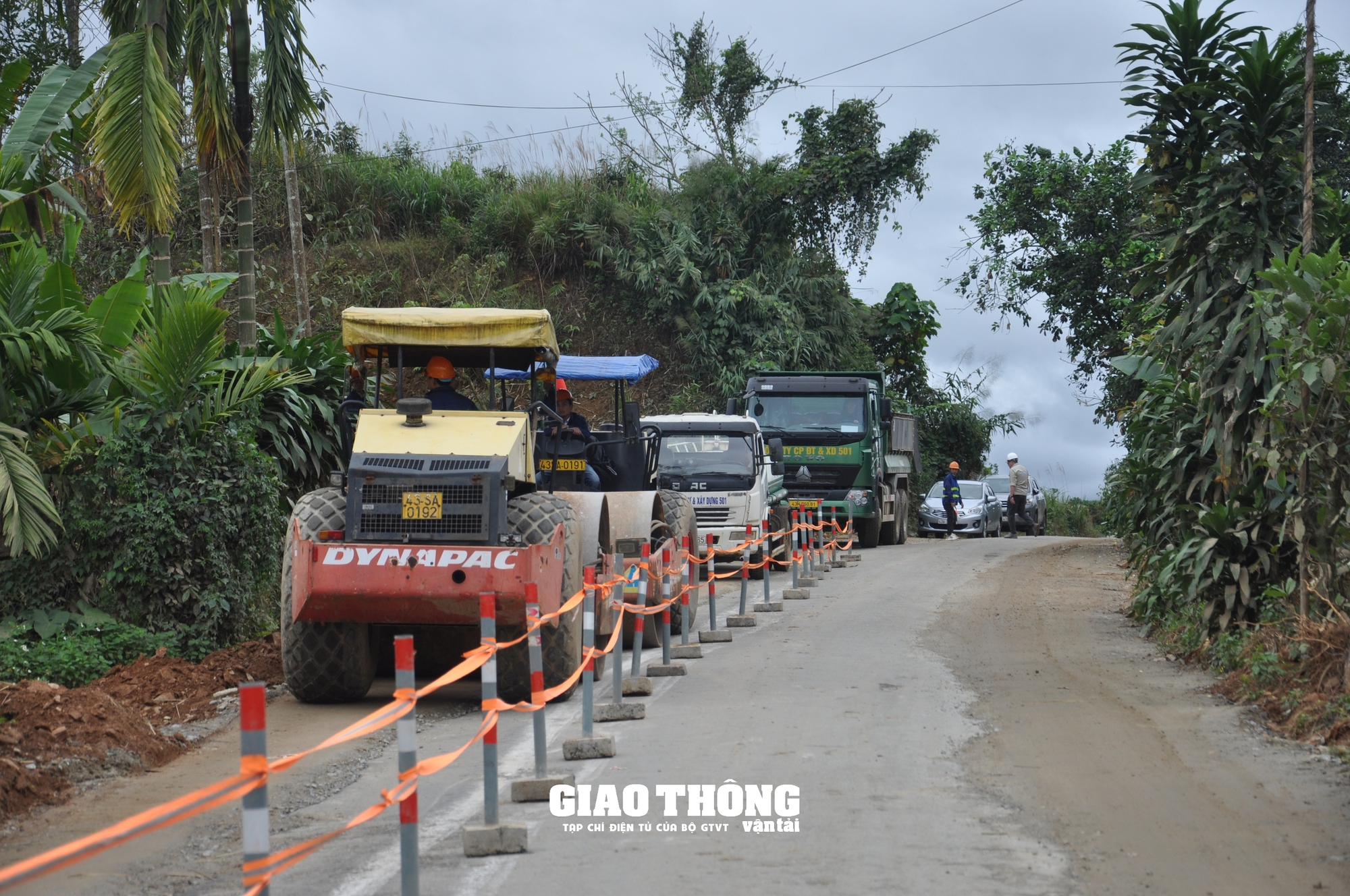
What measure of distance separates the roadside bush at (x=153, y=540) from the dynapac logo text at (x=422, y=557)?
268 centimetres

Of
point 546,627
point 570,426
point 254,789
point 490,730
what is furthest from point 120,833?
point 570,426

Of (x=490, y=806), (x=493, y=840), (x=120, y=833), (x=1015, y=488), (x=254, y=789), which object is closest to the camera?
(x=120, y=833)

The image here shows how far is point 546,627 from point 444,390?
224cm

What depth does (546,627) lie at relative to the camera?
9.50m

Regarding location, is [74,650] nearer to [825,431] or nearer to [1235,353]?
[1235,353]

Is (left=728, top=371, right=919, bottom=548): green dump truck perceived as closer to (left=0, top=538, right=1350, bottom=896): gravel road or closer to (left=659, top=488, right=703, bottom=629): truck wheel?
(left=659, top=488, right=703, bottom=629): truck wheel

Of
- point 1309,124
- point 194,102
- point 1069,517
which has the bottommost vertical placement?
point 1069,517

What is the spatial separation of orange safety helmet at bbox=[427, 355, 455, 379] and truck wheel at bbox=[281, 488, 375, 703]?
1.38 m

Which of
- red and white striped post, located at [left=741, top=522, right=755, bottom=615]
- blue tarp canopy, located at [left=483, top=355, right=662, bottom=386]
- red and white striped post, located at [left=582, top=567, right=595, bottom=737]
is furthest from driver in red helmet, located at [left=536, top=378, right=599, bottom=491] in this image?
red and white striped post, located at [left=582, top=567, right=595, bottom=737]

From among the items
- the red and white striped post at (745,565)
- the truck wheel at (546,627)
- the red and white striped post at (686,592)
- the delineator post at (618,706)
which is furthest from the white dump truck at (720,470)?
the delineator post at (618,706)

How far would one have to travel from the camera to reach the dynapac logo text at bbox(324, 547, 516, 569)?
29.0ft

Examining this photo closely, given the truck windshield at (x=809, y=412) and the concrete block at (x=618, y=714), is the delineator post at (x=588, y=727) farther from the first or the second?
the truck windshield at (x=809, y=412)

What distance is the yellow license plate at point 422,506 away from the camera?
360 inches

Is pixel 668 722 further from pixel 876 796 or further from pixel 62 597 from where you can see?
pixel 62 597
